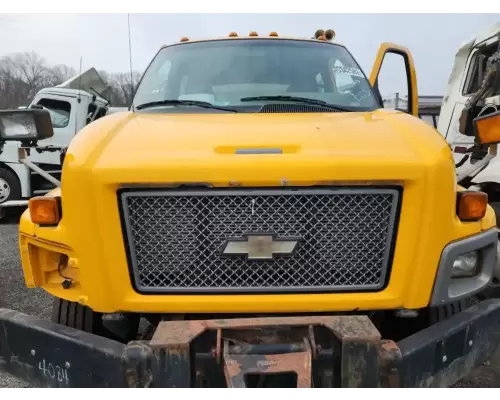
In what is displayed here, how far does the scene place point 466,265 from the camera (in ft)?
8.64

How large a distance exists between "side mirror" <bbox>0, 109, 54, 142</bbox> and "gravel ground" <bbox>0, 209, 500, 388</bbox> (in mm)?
1757

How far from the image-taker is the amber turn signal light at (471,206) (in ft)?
8.42

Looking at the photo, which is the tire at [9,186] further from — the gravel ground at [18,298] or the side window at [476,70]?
the side window at [476,70]

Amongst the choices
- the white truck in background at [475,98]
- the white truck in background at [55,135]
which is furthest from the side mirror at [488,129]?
the white truck in background at [55,135]

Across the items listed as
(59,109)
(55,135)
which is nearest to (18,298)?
(55,135)

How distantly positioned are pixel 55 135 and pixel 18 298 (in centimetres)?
489

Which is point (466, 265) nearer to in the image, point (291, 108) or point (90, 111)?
point (291, 108)

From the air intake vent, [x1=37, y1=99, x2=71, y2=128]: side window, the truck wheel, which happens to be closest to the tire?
[x1=37, y1=99, x2=71, y2=128]: side window

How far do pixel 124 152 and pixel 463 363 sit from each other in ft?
6.29

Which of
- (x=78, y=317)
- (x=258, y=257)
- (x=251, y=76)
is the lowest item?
(x=78, y=317)

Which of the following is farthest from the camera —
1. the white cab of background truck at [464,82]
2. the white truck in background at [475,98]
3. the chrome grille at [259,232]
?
the white cab of background truck at [464,82]

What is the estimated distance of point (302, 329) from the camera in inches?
88.9

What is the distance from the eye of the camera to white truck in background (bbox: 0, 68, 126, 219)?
903 cm

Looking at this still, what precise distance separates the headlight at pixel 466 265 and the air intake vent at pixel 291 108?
1.27 meters
